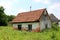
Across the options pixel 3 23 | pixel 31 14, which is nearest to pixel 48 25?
pixel 31 14

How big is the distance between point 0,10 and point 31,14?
63.1 feet

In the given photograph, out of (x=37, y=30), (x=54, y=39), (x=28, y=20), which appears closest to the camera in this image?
(x=54, y=39)

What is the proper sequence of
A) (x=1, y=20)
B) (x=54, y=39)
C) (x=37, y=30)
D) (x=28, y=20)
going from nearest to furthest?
(x=54, y=39) → (x=37, y=30) → (x=28, y=20) → (x=1, y=20)

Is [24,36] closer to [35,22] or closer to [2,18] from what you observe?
[35,22]

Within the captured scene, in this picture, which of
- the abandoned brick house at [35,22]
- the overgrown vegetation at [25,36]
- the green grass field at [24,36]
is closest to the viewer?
the green grass field at [24,36]

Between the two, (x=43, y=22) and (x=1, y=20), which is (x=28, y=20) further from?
(x=1, y=20)

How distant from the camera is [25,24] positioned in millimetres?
28156

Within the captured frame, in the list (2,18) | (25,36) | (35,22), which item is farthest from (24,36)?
(2,18)

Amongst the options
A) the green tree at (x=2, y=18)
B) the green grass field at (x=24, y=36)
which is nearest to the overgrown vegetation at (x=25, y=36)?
the green grass field at (x=24, y=36)

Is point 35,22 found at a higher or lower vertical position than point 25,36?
higher

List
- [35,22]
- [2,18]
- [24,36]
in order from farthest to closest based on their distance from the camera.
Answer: [2,18], [35,22], [24,36]

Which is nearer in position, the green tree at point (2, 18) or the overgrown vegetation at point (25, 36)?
the overgrown vegetation at point (25, 36)

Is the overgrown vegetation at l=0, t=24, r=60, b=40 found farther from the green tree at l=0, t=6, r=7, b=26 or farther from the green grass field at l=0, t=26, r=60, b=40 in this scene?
the green tree at l=0, t=6, r=7, b=26

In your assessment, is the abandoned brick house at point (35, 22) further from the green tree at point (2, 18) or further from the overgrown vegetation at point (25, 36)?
the green tree at point (2, 18)
